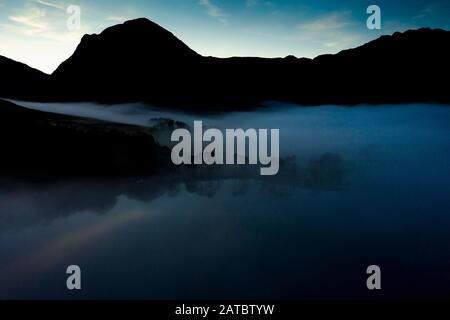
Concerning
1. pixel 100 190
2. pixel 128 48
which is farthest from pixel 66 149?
pixel 128 48

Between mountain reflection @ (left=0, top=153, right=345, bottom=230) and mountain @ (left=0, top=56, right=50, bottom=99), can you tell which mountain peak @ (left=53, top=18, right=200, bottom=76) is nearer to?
mountain @ (left=0, top=56, right=50, bottom=99)

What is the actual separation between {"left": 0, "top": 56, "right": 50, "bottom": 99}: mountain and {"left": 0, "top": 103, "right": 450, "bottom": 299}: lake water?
7886 cm

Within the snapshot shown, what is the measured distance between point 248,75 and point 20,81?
9007 cm

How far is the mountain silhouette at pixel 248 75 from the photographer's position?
95125 mm

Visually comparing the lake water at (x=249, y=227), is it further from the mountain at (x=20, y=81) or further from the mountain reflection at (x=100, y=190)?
the mountain at (x=20, y=81)

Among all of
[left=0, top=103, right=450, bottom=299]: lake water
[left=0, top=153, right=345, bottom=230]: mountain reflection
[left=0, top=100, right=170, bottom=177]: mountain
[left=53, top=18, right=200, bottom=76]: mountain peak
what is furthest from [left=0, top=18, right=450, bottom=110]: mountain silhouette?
[left=0, top=100, right=170, bottom=177]: mountain

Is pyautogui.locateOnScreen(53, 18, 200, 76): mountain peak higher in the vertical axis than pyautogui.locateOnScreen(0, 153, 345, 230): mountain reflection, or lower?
higher

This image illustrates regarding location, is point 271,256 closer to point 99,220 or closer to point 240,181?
point 99,220

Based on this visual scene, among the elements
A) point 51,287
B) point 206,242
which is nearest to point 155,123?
point 206,242

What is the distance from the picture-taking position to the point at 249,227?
159ft

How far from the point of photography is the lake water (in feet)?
81.8

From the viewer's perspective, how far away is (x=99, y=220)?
41.7 meters

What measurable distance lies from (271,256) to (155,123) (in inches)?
1768

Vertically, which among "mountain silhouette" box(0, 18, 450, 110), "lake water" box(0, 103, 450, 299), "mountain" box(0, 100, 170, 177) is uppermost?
"mountain silhouette" box(0, 18, 450, 110)
